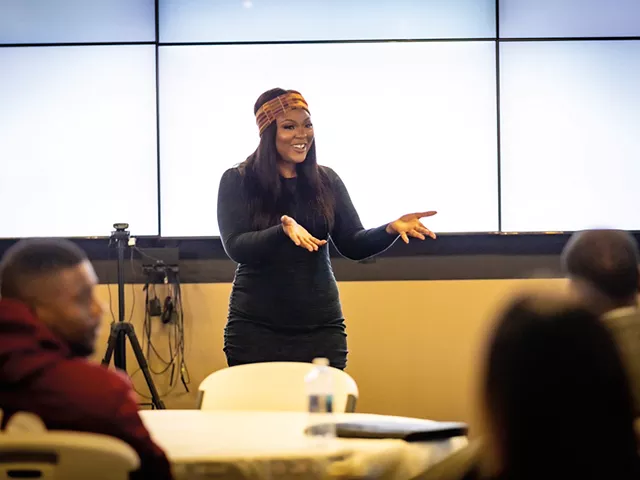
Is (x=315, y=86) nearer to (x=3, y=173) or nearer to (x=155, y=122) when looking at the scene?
(x=155, y=122)

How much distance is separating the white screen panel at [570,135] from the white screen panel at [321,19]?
31 centimetres

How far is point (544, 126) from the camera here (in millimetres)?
4801

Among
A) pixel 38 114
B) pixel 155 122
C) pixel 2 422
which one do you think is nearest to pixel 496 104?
pixel 155 122

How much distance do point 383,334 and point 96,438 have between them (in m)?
3.49

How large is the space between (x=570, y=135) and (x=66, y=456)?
394 centimetres

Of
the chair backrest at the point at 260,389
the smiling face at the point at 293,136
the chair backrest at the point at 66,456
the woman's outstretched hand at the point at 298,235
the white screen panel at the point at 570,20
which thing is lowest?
the chair backrest at the point at 260,389

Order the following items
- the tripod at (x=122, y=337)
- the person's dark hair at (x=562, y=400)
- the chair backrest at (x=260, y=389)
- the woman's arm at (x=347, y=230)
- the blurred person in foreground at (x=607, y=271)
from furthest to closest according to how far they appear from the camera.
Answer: the tripod at (x=122, y=337) → the woman's arm at (x=347, y=230) → the chair backrest at (x=260, y=389) → the blurred person in foreground at (x=607, y=271) → the person's dark hair at (x=562, y=400)

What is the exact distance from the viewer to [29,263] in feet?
5.67

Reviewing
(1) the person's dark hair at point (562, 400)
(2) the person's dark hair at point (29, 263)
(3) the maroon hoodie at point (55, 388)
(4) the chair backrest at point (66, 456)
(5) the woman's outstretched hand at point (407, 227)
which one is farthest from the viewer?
(5) the woman's outstretched hand at point (407, 227)

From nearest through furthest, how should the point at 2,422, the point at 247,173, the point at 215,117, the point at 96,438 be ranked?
the point at 96,438 < the point at 2,422 < the point at 247,173 < the point at 215,117

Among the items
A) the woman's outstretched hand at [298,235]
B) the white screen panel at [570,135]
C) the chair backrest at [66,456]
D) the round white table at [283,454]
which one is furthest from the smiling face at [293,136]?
the white screen panel at [570,135]

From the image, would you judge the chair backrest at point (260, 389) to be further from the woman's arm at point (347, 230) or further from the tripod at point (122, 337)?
the tripod at point (122, 337)

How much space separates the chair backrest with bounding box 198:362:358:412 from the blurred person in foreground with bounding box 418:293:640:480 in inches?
68.2

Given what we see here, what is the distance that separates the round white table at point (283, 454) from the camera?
1668 mm
